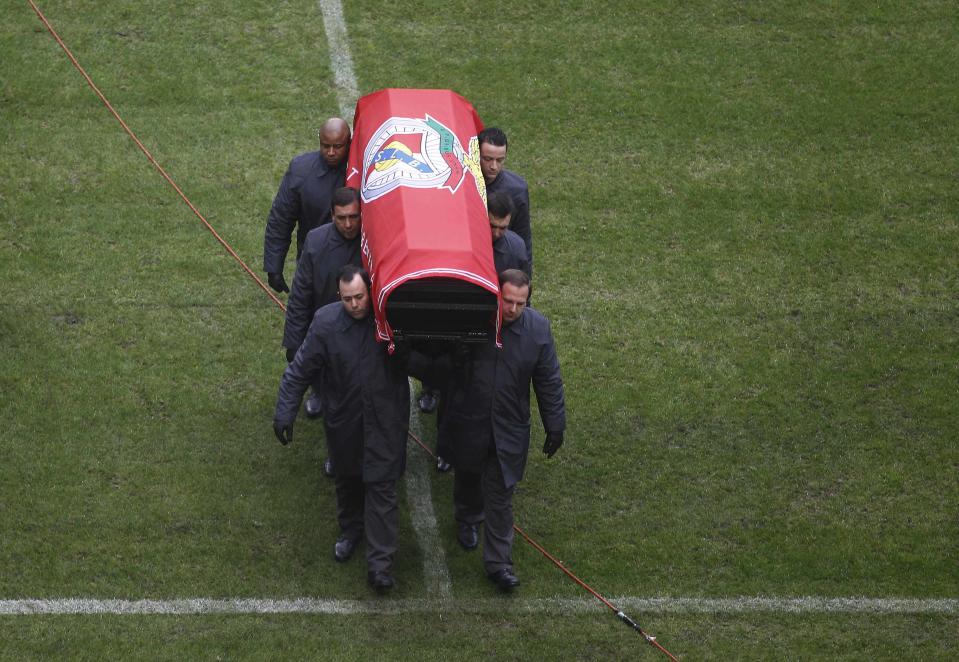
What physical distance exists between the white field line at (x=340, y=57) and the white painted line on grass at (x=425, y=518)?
3243 millimetres

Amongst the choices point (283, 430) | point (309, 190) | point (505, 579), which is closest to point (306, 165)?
point (309, 190)

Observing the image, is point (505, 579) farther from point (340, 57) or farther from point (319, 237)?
point (340, 57)

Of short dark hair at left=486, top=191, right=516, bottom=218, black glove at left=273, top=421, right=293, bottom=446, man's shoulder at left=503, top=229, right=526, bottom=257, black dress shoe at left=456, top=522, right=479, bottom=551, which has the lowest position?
black dress shoe at left=456, top=522, right=479, bottom=551

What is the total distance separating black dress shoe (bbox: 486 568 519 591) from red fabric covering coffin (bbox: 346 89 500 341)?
4.68 ft

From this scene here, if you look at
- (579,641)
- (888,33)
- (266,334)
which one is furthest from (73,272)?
(888,33)

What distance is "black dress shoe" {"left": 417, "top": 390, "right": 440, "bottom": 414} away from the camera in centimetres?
867

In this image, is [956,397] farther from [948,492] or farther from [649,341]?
[649,341]

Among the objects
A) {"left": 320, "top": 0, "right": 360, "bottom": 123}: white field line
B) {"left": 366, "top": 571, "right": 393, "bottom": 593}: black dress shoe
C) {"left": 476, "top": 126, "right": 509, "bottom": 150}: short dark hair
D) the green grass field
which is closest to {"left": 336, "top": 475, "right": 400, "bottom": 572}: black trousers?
{"left": 366, "top": 571, "right": 393, "bottom": 593}: black dress shoe

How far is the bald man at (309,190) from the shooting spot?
8.09 meters

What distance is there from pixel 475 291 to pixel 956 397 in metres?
3.85

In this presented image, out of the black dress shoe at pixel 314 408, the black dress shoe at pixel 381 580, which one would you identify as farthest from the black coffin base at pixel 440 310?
the black dress shoe at pixel 314 408

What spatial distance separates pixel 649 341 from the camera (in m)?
9.12

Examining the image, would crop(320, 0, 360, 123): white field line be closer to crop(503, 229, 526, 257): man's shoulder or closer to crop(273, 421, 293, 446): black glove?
crop(503, 229, 526, 257): man's shoulder

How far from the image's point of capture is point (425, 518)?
26.0ft
